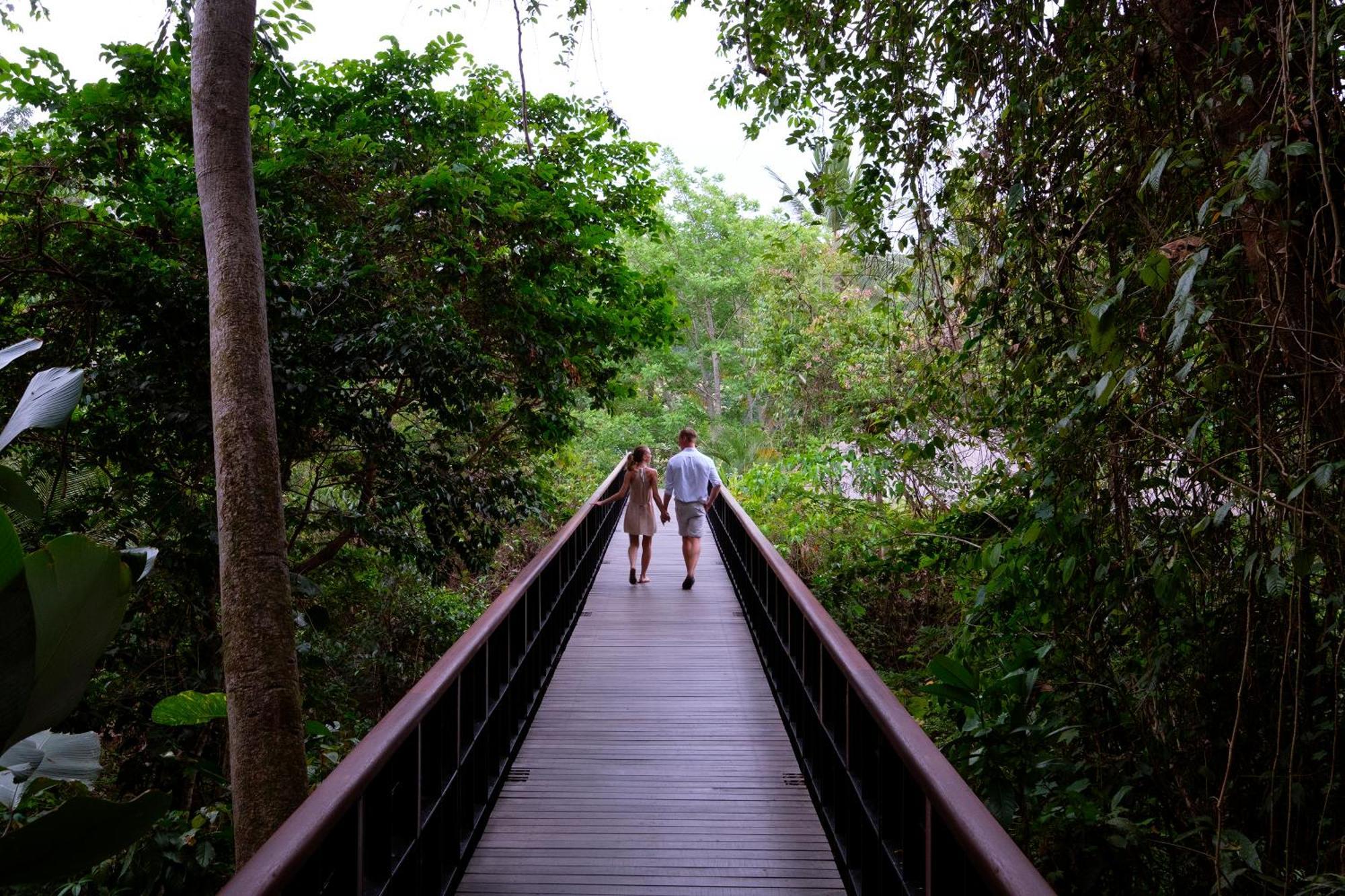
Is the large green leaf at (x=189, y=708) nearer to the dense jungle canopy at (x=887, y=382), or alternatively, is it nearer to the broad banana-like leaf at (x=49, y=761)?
the dense jungle canopy at (x=887, y=382)

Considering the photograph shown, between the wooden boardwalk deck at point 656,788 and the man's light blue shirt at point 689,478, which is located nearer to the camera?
the wooden boardwalk deck at point 656,788

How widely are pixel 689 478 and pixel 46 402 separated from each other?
269 inches

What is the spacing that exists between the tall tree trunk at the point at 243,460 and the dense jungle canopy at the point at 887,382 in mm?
240

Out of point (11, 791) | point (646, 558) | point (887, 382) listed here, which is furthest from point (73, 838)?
point (887, 382)

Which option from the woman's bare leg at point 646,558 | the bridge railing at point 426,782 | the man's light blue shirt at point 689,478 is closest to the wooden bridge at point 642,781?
the bridge railing at point 426,782

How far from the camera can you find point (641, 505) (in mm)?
8273

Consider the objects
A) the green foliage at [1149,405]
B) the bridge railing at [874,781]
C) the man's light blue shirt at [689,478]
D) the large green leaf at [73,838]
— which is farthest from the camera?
the man's light blue shirt at [689,478]

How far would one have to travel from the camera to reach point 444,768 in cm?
309

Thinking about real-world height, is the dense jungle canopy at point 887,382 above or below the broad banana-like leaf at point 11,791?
above

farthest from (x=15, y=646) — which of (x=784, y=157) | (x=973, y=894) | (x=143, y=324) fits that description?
(x=784, y=157)

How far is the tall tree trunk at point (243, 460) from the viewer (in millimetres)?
3379

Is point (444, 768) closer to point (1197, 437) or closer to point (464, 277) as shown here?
point (1197, 437)

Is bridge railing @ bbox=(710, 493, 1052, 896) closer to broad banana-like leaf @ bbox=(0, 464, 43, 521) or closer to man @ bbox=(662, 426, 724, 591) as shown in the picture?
broad banana-like leaf @ bbox=(0, 464, 43, 521)

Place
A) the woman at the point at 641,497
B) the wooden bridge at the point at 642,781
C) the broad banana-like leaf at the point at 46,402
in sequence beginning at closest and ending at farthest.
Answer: the broad banana-like leaf at the point at 46,402, the wooden bridge at the point at 642,781, the woman at the point at 641,497
